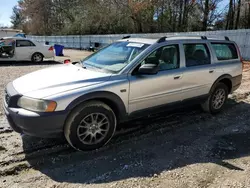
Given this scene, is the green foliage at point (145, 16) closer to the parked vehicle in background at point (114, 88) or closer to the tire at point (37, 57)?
the tire at point (37, 57)

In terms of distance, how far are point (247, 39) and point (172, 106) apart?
11379 mm

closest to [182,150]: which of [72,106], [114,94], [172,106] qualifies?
[172,106]

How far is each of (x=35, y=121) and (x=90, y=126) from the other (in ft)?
2.56

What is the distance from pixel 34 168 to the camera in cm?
317

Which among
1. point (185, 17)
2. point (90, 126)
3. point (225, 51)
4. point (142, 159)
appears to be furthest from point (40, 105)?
point (185, 17)

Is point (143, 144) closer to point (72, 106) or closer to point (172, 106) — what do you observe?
point (172, 106)

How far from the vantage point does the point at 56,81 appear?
348cm

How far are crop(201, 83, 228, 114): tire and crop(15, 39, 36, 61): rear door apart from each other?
10.8m

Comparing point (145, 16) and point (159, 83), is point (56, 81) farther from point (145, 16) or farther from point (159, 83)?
point (145, 16)

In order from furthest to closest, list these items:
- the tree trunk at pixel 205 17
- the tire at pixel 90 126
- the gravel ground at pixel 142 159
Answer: the tree trunk at pixel 205 17
the tire at pixel 90 126
the gravel ground at pixel 142 159

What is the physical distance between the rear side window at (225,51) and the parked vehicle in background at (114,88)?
4 cm

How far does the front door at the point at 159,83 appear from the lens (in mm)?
3857

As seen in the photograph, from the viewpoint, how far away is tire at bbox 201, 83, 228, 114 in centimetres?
515

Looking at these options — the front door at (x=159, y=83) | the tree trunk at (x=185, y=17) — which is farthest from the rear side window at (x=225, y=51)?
the tree trunk at (x=185, y=17)
